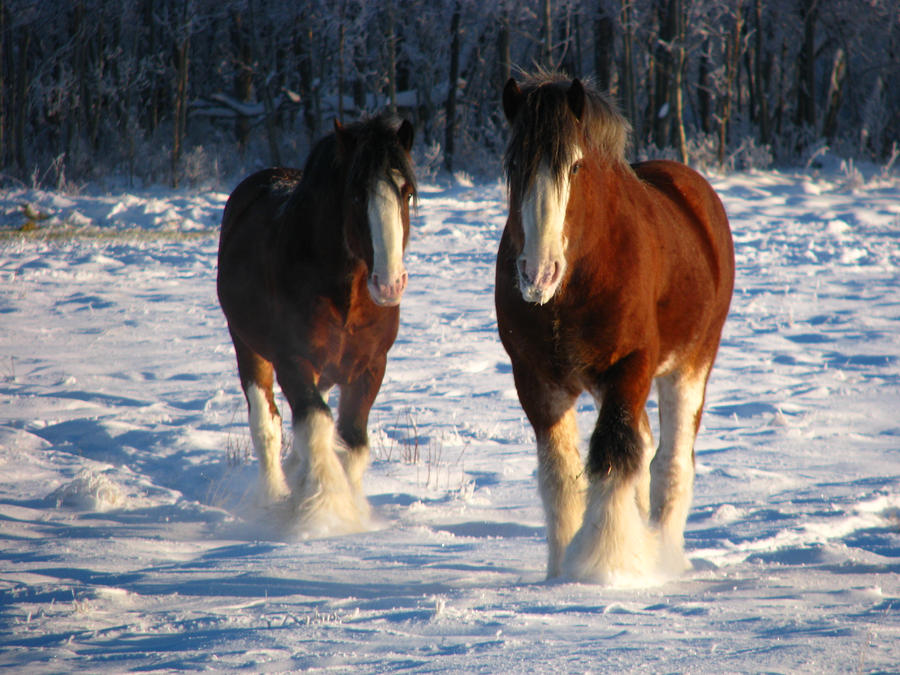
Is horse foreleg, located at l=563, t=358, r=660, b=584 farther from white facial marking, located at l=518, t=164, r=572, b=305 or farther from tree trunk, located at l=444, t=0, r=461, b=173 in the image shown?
tree trunk, located at l=444, t=0, r=461, b=173

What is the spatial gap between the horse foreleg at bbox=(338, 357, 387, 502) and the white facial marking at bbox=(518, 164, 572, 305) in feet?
6.83

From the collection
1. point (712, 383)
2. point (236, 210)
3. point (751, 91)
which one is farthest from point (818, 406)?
point (751, 91)

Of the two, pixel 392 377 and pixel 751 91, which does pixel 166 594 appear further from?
pixel 751 91

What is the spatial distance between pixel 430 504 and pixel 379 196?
1.79 metres

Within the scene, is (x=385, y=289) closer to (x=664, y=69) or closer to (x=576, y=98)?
(x=576, y=98)

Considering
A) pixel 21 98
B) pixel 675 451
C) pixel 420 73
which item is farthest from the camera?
pixel 420 73

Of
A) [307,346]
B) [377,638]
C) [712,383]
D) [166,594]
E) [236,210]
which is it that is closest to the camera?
[377,638]

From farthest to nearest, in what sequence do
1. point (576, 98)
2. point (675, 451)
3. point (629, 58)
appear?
point (629, 58)
point (675, 451)
point (576, 98)

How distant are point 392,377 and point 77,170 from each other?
1553cm

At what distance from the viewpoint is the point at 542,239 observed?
288cm

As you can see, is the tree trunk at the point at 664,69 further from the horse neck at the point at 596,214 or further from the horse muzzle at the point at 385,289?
the horse neck at the point at 596,214

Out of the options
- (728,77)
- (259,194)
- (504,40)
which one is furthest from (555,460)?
(728,77)

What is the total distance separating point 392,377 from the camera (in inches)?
298

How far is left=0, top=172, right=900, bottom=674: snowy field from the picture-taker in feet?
8.39
